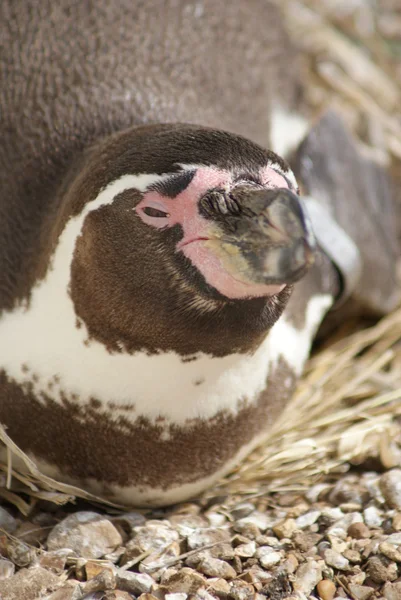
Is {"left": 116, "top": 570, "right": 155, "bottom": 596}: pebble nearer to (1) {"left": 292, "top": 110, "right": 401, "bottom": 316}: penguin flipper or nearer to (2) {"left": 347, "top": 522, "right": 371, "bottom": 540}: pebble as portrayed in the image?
(2) {"left": 347, "top": 522, "right": 371, "bottom": 540}: pebble

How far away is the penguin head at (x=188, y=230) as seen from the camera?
1939 mm

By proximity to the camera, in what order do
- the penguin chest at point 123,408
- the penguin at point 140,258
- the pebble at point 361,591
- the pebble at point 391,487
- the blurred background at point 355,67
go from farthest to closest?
the blurred background at point 355,67
the pebble at point 391,487
the penguin chest at point 123,408
the pebble at point 361,591
the penguin at point 140,258

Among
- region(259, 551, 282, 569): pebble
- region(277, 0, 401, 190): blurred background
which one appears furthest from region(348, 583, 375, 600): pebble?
Answer: region(277, 0, 401, 190): blurred background

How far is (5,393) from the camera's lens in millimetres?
2428

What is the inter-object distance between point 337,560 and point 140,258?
0.81 metres

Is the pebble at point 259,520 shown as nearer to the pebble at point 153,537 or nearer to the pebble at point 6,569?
the pebble at point 153,537

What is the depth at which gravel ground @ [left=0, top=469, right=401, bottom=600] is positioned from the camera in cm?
211

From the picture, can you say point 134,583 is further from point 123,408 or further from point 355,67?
point 355,67

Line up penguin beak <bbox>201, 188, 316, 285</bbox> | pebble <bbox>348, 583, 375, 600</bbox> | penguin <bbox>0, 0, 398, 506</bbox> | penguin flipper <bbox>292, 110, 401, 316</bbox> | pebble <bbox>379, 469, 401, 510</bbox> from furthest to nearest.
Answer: penguin flipper <bbox>292, 110, 401, 316</bbox> → pebble <bbox>379, 469, 401, 510</bbox> → pebble <bbox>348, 583, 375, 600</bbox> → penguin <bbox>0, 0, 398, 506</bbox> → penguin beak <bbox>201, 188, 316, 285</bbox>

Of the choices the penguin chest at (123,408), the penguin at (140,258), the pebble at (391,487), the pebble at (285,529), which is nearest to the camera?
the penguin at (140,258)

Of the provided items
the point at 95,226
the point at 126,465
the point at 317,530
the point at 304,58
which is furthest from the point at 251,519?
the point at 304,58

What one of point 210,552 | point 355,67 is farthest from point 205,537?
point 355,67

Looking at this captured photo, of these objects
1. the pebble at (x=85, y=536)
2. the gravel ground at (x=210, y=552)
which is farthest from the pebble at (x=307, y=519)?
the pebble at (x=85, y=536)

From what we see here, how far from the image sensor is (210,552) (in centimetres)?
226
